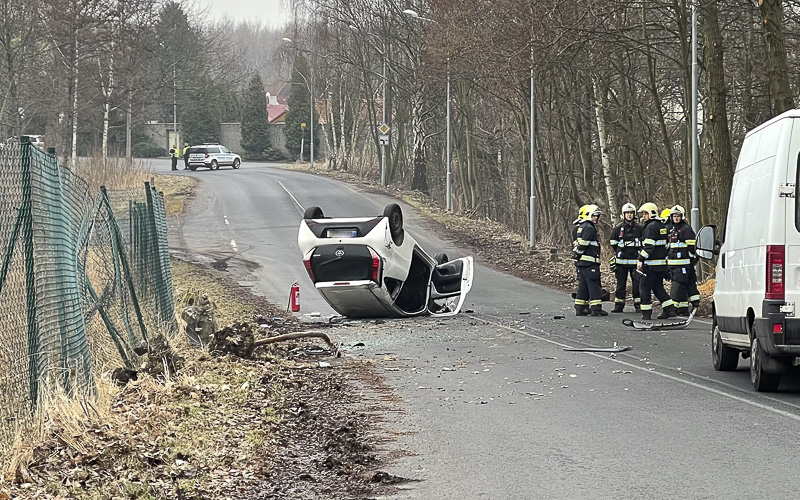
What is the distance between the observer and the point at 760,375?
10.4 meters

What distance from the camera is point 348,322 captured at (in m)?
18.6

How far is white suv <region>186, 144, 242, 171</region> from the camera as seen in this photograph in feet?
226

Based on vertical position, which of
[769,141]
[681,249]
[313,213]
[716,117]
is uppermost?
[716,117]

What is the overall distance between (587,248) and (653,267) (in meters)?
1.21

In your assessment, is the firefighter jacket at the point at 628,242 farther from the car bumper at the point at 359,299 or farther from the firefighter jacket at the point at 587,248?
the car bumper at the point at 359,299

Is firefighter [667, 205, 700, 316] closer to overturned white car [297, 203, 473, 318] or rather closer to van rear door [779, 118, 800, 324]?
overturned white car [297, 203, 473, 318]

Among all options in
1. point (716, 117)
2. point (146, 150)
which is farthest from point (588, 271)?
point (146, 150)

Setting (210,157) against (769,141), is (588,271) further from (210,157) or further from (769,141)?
(210,157)

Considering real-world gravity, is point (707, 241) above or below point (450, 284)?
A: above

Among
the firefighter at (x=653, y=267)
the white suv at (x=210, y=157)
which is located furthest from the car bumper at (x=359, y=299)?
the white suv at (x=210, y=157)

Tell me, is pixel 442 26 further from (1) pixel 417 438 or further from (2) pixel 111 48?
(1) pixel 417 438

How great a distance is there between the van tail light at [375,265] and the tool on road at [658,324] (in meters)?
3.91

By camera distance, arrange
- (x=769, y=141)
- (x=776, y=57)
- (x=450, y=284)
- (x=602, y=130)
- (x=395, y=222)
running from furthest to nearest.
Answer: (x=602, y=130) → (x=450, y=284) → (x=776, y=57) → (x=395, y=222) → (x=769, y=141)

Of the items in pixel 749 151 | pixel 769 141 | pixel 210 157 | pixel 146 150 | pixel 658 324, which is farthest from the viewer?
pixel 146 150
